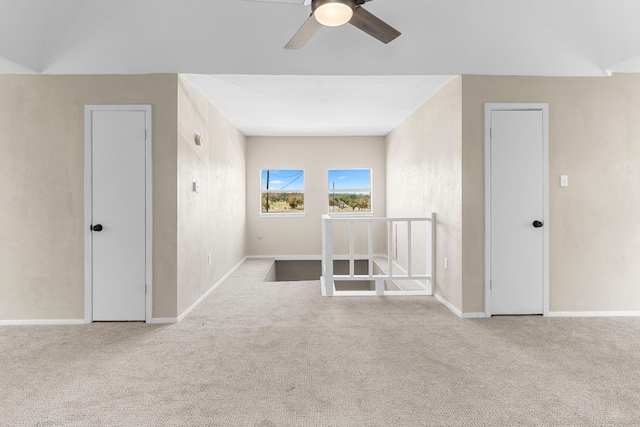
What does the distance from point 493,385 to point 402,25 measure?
112 inches

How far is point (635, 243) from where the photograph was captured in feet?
11.2

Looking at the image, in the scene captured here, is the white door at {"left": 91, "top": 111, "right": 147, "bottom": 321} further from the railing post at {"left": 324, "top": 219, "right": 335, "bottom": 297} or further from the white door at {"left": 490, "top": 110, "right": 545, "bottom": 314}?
the white door at {"left": 490, "top": 110, "right": 545, "bottom": 314}

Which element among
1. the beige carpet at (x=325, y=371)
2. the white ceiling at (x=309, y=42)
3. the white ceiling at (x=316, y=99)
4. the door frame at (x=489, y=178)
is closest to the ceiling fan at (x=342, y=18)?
the white ceiling at (x=309, y=42)

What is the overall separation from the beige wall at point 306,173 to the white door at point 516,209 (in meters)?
3.73

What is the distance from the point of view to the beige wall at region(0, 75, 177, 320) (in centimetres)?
322

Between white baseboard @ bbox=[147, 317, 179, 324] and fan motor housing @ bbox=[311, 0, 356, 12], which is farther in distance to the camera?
white baseboard @ bbox=[147, 317, 179, 324]

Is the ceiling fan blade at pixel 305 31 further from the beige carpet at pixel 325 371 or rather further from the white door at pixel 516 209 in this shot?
the beige carpet at pixel 325 371

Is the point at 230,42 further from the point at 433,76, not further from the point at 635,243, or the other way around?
the point at 635,243

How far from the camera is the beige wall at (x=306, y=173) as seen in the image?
6.93m

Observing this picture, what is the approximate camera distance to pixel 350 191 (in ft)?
23.5

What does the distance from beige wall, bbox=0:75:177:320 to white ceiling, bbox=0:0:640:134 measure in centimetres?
18

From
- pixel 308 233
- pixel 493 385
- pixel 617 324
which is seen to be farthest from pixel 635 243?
pixel 308 233

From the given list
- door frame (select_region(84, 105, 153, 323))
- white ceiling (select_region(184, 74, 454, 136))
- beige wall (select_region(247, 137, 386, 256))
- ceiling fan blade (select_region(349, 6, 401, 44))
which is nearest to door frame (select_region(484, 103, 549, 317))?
white ceiling (select_region(184, 74, 454, 136))

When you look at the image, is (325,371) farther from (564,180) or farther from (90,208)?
(564,180)
